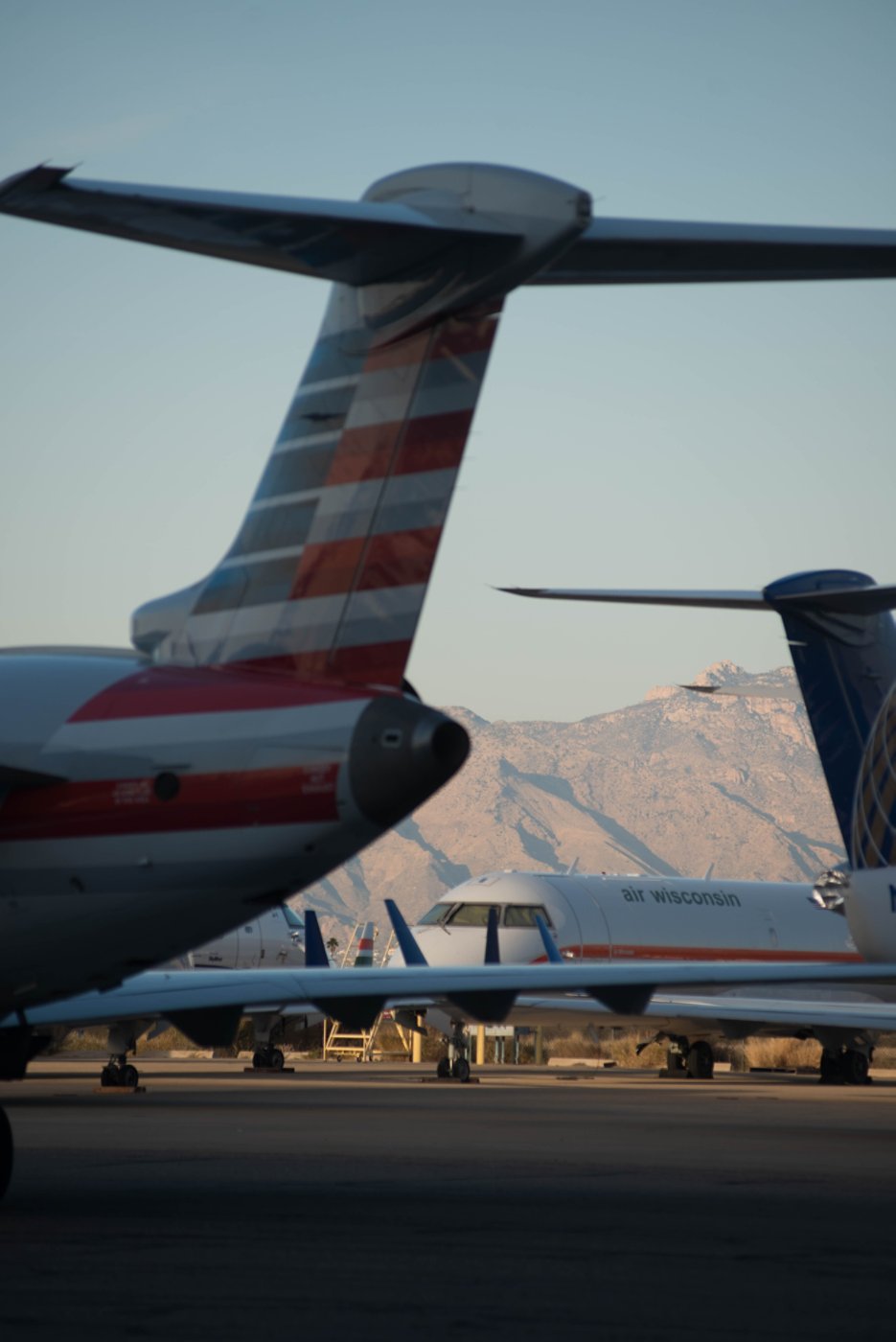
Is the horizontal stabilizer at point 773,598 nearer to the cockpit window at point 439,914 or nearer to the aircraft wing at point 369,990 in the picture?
the aircraft wing at point 369,990

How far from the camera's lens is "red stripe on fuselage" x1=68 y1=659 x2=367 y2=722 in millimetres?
9148

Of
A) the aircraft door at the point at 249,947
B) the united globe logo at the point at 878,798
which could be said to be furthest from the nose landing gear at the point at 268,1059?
the united globe logo at the point at 878,798

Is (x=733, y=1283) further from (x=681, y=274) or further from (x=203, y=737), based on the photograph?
(x=681, y=274)

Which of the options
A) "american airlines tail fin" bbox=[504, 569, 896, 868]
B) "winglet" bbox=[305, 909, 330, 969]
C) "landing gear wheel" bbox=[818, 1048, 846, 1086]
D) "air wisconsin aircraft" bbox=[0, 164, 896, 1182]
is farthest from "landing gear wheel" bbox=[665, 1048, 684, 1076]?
"air wisconsin aircraft" bbox=[0, 164, 896, 1182]

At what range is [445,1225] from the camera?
10.9 metres

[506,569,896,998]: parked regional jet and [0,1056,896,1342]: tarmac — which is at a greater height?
[506,569,896,998]: parked regional jet

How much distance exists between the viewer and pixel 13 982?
1026 cm

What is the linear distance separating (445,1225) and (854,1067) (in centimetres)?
2532

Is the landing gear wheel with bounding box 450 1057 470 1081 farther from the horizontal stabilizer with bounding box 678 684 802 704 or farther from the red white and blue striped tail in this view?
the red white and blue striped tail

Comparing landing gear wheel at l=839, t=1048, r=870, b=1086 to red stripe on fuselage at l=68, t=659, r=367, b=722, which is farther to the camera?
landing gear wheel at l=839, t=1048, r=870, b=1086

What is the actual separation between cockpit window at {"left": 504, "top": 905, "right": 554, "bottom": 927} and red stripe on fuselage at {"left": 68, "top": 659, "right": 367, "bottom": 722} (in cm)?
2701

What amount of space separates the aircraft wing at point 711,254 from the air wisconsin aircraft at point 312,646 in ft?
0.04

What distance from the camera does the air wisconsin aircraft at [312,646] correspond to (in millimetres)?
8586

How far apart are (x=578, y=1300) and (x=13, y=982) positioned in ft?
12.3
